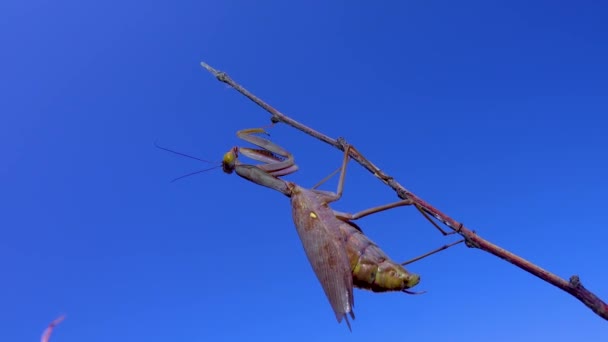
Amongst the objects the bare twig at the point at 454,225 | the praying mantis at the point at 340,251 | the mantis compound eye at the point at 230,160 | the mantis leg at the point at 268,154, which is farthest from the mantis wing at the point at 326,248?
the mantis compound eye at the point at 230,160

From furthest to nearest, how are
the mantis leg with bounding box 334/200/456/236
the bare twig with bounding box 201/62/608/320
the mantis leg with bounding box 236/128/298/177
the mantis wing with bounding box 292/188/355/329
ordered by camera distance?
1. the mantis leg with bounding box 236/128/298/177
2. the mantis wing with bounding box 292/188/355/329
3. the mantis leg with bounding box 334/200/456/236
4. the bare twig with bounding box 201/62/608/320

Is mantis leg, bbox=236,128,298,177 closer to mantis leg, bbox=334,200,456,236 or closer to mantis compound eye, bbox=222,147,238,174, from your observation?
mantis compound eye, bbox=222,147,238,174

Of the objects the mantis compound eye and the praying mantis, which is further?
the mantis compound eye

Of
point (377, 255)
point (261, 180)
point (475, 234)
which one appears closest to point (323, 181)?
point (261, 180)

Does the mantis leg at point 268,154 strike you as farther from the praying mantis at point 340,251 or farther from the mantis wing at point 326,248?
the mantis wing at point 326,248

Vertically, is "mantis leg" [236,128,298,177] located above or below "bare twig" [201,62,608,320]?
above

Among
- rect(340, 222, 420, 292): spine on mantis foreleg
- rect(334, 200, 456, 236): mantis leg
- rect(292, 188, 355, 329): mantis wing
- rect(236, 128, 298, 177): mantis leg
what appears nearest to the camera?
rect(334, 200, 456, 236): mantis leg

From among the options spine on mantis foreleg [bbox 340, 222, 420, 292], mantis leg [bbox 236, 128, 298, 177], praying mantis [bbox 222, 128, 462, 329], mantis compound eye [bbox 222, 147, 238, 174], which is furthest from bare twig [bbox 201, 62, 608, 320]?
mantis compound eye [bbox 222, 147, 238, 174]
